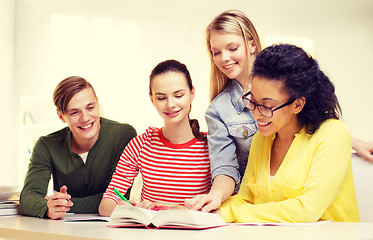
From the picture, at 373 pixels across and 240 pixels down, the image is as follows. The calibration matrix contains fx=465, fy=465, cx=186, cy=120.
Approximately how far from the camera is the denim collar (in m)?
2.00

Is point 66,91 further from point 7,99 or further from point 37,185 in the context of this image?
point 7,99

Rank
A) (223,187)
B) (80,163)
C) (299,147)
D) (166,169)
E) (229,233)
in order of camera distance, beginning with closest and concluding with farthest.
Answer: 1. (229,233)
2. (299,147)
3. (223,187)
4. (166,169)
5. (80,163)

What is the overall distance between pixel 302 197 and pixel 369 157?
1.54ft

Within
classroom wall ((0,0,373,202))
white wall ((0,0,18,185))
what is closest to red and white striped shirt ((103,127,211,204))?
classroom wall ((0,0,373,202))

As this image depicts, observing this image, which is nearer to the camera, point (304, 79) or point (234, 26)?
point (304, 79)

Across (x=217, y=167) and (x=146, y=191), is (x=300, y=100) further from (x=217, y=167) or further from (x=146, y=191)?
(x=146, y=191)

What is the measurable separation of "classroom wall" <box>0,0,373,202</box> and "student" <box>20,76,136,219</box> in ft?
10.4

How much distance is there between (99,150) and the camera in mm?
2316

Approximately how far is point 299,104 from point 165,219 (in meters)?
0.59

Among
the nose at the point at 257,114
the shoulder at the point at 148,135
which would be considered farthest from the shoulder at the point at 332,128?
the shoulder at the point at 148,135

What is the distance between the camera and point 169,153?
2.01 meters

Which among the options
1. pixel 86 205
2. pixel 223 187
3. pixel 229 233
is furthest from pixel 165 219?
pixel 86 205

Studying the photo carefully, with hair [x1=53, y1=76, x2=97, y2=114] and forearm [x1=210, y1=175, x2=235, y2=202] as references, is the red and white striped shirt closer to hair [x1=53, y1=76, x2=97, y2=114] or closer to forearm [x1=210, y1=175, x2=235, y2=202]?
forearm [x1=210, y1=175, x2=235, y2=202]

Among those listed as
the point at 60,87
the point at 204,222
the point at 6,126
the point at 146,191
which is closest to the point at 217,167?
the point at 146,191
